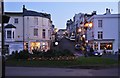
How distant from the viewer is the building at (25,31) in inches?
2682

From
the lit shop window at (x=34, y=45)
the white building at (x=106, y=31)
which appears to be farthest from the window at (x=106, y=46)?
the lit shop window at (x=34, y=45)

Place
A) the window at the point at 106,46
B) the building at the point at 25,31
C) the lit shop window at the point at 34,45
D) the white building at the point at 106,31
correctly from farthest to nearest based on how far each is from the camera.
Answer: the window at the point at 106,46
the white building at the point at 106,31
the lit shop window at the point at 34,45
the building at the point at 25,31

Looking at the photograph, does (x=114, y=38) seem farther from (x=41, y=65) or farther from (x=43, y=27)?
(x=41, y=65)

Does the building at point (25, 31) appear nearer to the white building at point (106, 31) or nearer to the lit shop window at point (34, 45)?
the lit shop window at point (34, 45)

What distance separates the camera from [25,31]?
69.8 m

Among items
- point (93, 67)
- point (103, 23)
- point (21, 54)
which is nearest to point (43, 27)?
point (103, 23)

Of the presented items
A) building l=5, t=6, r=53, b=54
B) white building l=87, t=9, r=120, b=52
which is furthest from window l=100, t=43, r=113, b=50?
building l=5, t=6, r=53, b=54

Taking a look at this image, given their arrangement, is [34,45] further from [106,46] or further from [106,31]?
[106,46]

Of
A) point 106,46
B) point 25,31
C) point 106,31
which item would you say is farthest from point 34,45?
point 106,46

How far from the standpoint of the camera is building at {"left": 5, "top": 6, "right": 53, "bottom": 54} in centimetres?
6812

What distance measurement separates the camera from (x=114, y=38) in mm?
78750

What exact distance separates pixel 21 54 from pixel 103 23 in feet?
158

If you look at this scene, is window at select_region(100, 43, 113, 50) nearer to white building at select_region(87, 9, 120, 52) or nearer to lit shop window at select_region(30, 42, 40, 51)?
white building at select_region(87, 9, 120, 52)

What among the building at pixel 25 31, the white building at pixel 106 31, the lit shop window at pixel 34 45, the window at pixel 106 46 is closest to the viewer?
the building at pixel 25 31
